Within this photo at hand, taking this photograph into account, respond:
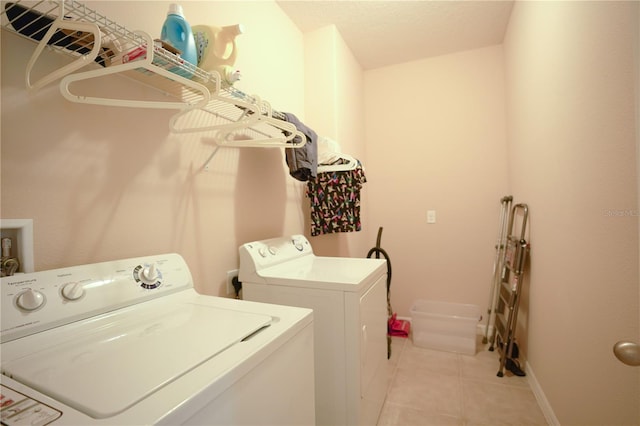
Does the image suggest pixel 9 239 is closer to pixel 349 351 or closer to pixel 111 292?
pixel 111 292

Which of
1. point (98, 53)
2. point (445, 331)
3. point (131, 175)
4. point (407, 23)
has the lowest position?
point (445, 331)

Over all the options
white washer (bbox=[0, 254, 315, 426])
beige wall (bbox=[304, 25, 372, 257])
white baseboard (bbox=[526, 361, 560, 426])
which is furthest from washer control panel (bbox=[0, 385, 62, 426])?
white baseboard (bbox=[526, 361, 560, 426])

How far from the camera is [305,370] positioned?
0.92m

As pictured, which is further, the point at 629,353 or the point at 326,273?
the point at 326,273

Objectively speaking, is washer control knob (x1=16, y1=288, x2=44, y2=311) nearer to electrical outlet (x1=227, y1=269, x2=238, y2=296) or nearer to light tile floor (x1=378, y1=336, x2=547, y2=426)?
electrical outlet (x1=227, y1=269, x2=238, y2=296)

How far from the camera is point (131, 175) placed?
3.74 feet

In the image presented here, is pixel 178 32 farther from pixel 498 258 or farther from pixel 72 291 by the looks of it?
pixel 498 258

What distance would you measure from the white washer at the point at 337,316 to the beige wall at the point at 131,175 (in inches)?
7.8

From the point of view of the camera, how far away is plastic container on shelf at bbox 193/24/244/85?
44.4 inches

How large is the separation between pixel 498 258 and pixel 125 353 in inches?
112

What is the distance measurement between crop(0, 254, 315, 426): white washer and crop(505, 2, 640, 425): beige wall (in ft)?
3.36

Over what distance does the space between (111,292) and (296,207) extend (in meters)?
1.42

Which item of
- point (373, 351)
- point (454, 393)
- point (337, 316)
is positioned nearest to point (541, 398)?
point (454, 393)

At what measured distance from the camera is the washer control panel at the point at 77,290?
0.75 metres
